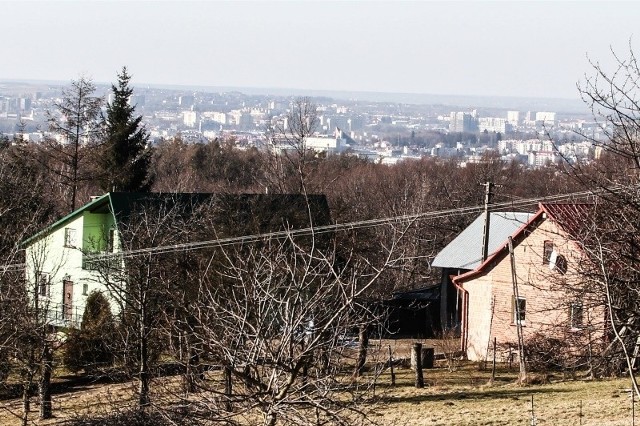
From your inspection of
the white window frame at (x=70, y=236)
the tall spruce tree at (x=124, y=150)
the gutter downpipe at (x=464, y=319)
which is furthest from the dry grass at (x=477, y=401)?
the tall spruce tree at (x=124, y=150)

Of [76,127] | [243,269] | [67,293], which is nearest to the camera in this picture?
[243,269]

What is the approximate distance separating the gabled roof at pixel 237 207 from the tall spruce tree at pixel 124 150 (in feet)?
33.3

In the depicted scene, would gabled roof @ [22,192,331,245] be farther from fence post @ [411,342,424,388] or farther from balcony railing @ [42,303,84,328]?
fence post @ [411,342,424,388]

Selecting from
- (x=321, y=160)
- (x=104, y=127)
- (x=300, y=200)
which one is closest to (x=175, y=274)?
(x=300, y=200)

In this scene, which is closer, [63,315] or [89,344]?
[89,344]

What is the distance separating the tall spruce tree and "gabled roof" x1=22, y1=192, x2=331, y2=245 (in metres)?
10.2

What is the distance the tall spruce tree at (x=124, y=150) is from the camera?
151ft

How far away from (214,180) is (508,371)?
4688cm

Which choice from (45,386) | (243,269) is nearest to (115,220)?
(45,386)

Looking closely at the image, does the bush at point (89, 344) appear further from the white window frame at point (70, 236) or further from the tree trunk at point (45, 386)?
the white window frame at point (70, 236)

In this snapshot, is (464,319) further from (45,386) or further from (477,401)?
(45,386)

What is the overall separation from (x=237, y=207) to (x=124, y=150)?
52.8 feet

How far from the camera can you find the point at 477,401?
2111cm

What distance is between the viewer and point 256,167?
7544cm
